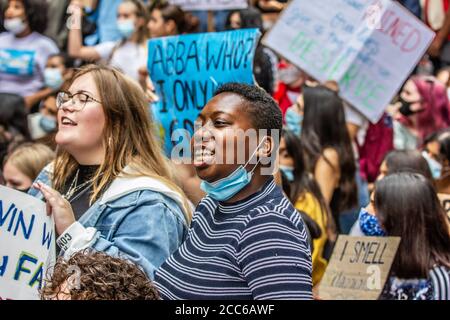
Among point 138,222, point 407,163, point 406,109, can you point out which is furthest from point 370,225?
point 406,109

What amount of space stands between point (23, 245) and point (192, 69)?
179cm

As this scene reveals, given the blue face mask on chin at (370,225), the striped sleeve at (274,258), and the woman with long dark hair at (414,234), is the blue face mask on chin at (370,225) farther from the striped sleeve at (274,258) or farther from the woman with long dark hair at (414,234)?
the striped sleeve at (274,258)

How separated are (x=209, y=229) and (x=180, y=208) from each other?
1.93ft

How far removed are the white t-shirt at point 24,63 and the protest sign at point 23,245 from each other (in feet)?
17.0

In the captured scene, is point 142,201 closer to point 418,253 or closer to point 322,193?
point 418,253

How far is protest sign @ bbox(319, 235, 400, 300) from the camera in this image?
16.3ft

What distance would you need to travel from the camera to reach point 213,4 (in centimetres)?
808

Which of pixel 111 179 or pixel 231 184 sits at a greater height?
pixel 231 184

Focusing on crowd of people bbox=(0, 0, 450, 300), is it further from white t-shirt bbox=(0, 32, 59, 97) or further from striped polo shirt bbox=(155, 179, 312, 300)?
white t-shirt bbox=(0, 32, 59, 97)

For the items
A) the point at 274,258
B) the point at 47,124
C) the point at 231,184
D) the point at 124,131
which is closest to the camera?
the point at 274,258

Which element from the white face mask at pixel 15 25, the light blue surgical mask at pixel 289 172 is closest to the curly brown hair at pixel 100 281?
the light blue surgical mask at pixel 289 172

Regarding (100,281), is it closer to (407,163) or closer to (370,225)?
(370,225)

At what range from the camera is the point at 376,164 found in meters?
8.54
